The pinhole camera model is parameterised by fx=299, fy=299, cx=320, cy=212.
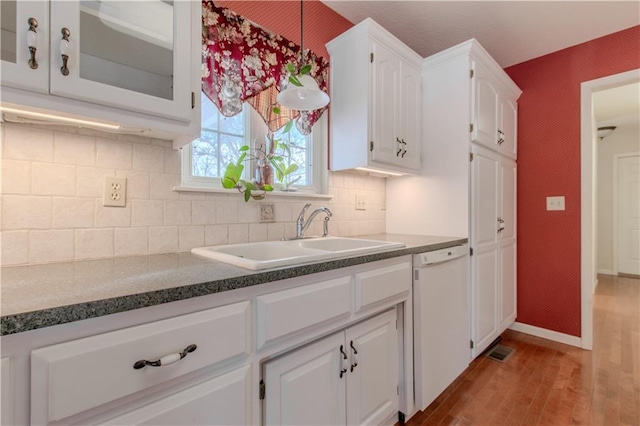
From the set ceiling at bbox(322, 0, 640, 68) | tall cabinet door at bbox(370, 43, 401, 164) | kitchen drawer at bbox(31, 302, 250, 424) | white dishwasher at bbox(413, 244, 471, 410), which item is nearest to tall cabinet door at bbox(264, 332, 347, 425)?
kitchen drawer at bbox(31, 302, 250, 424)

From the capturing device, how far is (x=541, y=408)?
1.68 metres

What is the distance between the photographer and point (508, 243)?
100 inches

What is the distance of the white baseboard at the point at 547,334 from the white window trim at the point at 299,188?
2228 millimetres

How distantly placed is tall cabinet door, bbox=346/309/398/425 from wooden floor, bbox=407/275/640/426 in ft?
1.03

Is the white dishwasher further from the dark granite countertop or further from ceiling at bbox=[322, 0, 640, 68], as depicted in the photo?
→ ceiling at bbox=[322, 0, 640, 68]

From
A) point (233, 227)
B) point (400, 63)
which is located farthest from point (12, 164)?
point (400, 63)

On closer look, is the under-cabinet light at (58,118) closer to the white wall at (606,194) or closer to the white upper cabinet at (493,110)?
the white upper cabinet at (493,110)

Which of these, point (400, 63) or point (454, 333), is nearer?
point (454, 333)

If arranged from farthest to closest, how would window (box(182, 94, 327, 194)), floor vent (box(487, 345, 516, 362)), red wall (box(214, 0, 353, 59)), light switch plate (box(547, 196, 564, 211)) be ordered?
light switch plate (box(547, 196, 564, 211))
floor vent (box(487, 345, 516, 362))
red wall (box(214, 0, 353, 59))
window (box(182, 94, 327, 194))

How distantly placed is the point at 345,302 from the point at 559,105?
2.74 meters

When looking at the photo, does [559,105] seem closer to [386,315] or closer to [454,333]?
[454,333]

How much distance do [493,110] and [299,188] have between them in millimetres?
1610

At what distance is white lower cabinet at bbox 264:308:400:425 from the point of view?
1003 millimetres

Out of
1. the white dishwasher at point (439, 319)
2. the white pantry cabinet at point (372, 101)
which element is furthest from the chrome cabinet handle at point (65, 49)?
the white dishwasher at point (439, 319)
